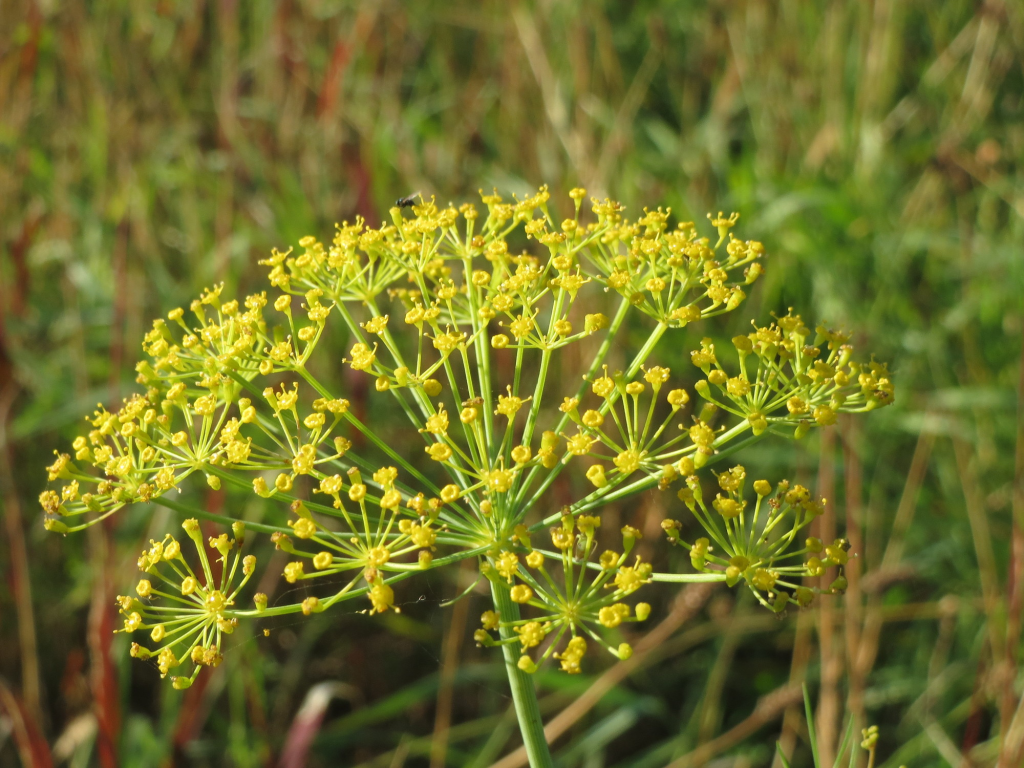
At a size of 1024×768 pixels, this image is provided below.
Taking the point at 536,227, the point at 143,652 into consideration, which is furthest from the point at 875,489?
the point at 143,652

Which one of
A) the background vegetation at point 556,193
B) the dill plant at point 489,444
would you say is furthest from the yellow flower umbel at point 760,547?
the background vegetation at point 556,193

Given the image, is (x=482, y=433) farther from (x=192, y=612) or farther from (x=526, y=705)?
(x=192, y=612)

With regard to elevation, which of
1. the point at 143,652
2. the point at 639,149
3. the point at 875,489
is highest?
the point at 639,149

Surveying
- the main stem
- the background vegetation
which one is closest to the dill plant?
the main stem

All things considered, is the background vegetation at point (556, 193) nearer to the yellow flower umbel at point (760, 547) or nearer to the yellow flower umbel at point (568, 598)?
the yellow flower umbel at point (760, 547)

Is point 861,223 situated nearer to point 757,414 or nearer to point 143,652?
point 757,414

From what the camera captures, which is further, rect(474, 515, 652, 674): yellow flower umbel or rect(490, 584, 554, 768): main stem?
rect(490, 584, 554, 768): main stem

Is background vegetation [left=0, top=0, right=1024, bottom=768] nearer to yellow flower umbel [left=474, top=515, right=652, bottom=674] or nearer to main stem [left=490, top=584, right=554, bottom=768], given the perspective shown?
main stem [left=490, top=584, right=554, bottom=768]

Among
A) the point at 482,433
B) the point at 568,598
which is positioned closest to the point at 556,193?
the point at 482,433
